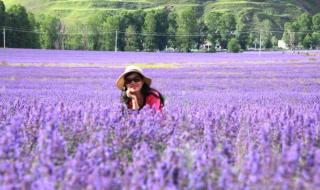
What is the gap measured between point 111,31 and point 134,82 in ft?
259

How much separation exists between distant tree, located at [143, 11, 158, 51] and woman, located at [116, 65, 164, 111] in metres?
74.5

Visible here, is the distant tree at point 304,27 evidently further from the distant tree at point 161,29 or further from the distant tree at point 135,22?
the distant tree at point 135,22

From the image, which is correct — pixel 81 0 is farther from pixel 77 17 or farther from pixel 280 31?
pixel 280 31

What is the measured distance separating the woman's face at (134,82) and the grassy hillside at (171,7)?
148785 mm

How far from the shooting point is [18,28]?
69.0 meters

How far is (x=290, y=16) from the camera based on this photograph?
16650cm

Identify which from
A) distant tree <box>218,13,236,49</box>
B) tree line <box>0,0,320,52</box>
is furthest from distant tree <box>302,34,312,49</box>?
distant tree <box>218,13,236,49</box>

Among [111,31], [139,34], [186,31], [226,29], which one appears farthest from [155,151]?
[226,29]

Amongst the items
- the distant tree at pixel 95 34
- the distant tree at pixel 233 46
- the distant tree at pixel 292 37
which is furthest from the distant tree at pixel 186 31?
the distant tree at pixel 292 37

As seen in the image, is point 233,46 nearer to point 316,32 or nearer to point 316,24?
point 316,32

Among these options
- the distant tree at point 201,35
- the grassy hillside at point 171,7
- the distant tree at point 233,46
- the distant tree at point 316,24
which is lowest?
the distant tree at point 233,46

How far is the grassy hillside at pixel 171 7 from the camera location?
6319 inches

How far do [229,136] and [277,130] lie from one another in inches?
13.5

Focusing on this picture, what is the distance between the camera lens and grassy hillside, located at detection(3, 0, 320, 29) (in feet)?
527
